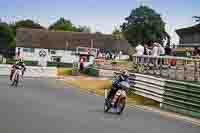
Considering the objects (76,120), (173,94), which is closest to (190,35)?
(173,94)

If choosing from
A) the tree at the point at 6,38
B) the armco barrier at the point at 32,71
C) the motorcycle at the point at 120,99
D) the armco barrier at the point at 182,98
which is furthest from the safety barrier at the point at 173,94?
the tree at the point at 6,38

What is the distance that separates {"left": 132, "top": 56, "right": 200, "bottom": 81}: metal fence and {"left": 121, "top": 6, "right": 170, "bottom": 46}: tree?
68057mm

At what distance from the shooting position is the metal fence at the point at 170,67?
61.0 ft

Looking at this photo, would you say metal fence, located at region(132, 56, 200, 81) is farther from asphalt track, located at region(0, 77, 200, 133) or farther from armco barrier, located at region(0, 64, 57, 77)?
armco barrier, located at region(0, 64, 57, 77)

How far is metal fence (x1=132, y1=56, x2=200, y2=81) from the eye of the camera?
1861 centimetres

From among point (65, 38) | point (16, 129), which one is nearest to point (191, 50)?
point (16, 129)

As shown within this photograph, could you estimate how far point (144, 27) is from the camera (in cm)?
9588

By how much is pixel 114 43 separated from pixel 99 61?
185 feet

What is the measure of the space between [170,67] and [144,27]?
249 feet

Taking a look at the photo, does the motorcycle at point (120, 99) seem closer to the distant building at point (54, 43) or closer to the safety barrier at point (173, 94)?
the safety barrier at point (173, 94)

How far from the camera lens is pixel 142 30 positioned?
3743 inches

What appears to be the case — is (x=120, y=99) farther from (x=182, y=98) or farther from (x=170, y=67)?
(x=170, y=67)

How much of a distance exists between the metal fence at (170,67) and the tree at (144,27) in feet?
223

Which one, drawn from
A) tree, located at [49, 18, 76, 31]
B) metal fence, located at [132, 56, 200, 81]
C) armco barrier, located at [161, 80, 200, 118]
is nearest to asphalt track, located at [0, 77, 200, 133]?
armco barrier, located at [161, 80, 200, 118]
